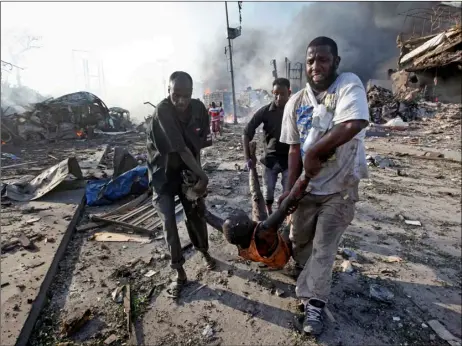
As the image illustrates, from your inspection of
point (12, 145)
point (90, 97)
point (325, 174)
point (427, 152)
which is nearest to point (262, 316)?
point (325, 174)

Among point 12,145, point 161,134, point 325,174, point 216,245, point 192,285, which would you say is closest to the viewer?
point 325,174

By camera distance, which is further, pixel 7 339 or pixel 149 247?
pixel 149 247

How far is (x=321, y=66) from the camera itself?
75.2 inches

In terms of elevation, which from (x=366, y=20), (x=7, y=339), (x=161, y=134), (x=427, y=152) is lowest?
(x=7, y=339)

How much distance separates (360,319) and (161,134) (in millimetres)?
2103

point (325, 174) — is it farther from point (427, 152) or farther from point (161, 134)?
point (427, 152)

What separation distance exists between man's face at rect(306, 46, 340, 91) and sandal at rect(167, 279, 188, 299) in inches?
78.1

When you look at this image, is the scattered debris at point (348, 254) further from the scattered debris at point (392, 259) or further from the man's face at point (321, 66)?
the man's face at point (321, 66)

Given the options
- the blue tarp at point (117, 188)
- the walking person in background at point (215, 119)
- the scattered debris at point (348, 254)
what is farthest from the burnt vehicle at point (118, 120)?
the scattered debris at point (348, 254)

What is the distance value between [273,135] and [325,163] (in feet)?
4.70

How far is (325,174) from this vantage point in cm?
200

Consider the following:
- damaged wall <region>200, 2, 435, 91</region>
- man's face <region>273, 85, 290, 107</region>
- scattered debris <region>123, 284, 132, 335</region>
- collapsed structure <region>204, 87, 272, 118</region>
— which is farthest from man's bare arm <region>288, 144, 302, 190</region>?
damaged wall <region>200, 2, 435, 91</region>

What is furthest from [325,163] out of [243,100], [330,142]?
[243,100]

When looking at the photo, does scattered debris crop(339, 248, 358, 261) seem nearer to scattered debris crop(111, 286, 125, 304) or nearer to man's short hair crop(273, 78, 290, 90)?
man's short hair crop(273, 78, 290, 90)
